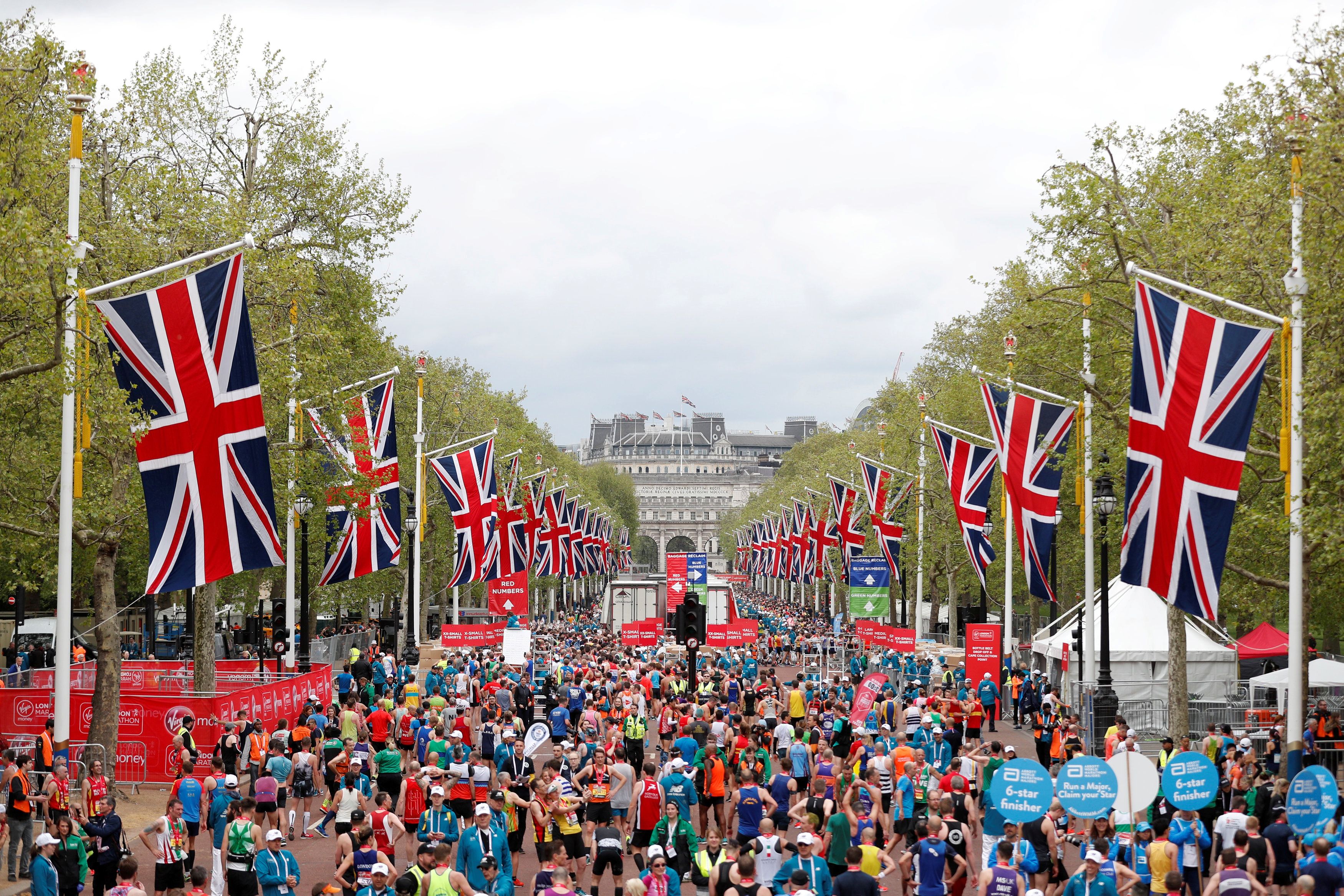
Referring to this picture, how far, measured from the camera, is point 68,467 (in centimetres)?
1809

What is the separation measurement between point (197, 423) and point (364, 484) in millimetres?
12970

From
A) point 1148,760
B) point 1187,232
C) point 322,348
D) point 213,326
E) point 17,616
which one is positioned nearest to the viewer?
point 1148,760

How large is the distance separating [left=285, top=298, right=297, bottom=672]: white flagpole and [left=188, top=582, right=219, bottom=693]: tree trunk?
7.89 ft

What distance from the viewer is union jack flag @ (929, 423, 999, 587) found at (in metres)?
35.1

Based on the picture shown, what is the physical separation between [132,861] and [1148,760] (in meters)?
9.13

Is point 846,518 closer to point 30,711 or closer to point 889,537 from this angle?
point 889,537

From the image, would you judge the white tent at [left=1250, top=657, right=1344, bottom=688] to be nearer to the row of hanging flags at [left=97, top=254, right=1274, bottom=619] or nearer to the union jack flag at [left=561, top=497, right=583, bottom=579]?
the row of hanging flags at [left=97, top=254, right=1274, bottom=619]

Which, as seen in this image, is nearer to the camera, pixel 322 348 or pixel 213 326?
pixel 213 326

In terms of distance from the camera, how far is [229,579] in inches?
1789

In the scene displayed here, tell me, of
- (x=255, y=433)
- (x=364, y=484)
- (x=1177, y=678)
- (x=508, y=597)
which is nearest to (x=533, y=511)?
(x=508, y=597)

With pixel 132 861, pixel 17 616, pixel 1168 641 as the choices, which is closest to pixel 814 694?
pixel 1168 641

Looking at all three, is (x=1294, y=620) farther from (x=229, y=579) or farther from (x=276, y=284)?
(x=229, y=579)

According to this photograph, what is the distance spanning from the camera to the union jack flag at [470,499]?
128ft

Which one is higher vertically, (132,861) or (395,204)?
(395,204)
